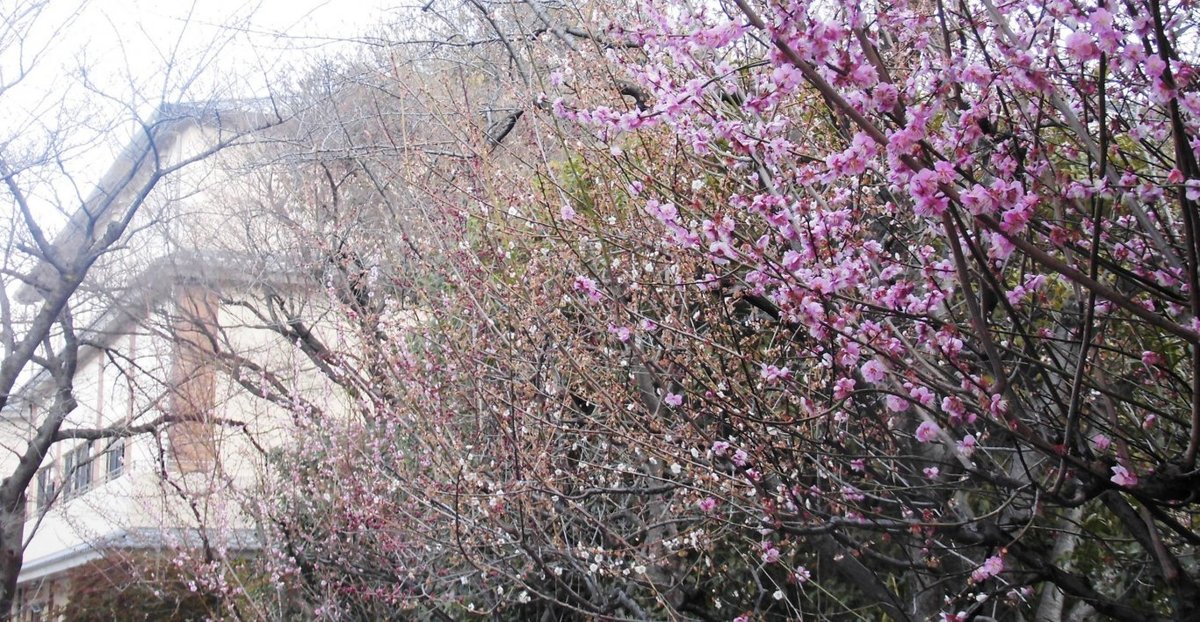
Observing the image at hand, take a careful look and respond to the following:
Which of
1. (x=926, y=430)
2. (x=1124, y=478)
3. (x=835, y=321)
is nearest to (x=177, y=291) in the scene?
(x=835, y=321)

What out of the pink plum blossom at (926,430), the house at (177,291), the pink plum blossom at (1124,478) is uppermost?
the house at (177,291)

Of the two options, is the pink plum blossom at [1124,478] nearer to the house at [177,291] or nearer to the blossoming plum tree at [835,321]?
the blossoming plum tree at [835,321]

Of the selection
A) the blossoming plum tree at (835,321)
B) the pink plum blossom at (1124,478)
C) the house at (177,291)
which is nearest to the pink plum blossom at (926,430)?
the blossoming plum tree at (835,321)

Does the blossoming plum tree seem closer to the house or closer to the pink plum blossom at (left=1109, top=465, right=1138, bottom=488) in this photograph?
the pink plum blossom at (left=1109, top=465, right=1138, bottom=488)

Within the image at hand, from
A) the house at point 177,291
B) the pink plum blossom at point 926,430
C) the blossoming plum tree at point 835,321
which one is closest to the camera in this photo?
the blossoming plum tree at point 835,321

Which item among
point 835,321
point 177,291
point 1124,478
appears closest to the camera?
point 1124,478

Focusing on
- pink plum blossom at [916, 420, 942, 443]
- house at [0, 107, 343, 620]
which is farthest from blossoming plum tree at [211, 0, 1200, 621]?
house at [0, 107, 343, 620]

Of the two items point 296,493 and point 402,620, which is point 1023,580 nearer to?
point 402,620

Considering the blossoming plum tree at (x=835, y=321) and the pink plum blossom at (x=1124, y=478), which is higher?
the blossoming plum tree at (x=835, y=321)

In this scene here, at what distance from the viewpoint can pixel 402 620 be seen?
776 centimetres

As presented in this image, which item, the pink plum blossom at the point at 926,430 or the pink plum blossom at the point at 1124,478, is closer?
the pink plum blossom at the point at 1124,478

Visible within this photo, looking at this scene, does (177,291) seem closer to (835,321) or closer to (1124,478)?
(835,321)

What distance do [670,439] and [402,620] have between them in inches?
189

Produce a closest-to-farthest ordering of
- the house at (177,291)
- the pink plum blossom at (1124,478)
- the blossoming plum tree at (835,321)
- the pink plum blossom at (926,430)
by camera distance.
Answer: the blossoming plum tree at (835,321) < the pink plum blossom at (1124,478) < the pink plum blossom at (926,430) < the house at (177,291)
